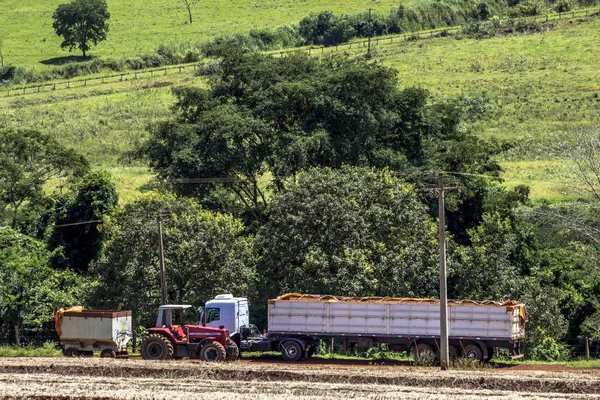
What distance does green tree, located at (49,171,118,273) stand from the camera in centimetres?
6631

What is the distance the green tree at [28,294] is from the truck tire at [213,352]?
16.2 m

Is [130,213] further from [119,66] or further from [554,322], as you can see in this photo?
[119,66]

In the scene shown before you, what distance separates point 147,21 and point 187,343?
422 ft

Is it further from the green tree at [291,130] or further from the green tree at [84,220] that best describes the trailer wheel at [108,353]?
the green tree at [84,220]

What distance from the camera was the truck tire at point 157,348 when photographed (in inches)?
1693

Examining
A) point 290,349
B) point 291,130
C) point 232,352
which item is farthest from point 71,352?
point 291,130

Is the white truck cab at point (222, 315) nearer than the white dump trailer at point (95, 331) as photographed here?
Yes

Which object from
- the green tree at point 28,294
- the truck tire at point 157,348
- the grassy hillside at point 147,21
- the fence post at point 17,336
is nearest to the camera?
the truck tire at point 157,348

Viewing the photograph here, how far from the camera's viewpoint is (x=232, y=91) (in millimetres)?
69000

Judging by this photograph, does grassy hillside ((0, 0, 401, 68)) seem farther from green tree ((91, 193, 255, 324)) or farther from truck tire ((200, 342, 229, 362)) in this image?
truck tire ((200, 342, 229, 362))

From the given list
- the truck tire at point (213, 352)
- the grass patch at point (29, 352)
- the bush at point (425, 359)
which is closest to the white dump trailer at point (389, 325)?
the bush at point (425, 359)

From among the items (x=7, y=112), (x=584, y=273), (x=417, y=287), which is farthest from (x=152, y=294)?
(x=7, y=112)

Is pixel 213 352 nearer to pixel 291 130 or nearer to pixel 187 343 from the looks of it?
pixel 187 343

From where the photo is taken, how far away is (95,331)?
45.2 metres
